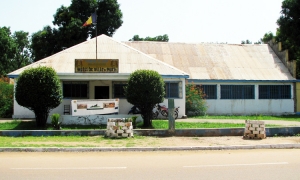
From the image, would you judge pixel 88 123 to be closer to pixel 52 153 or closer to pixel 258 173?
pixel 52 153

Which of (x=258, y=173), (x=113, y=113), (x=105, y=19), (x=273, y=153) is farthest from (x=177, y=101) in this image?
(x=105, y=19)

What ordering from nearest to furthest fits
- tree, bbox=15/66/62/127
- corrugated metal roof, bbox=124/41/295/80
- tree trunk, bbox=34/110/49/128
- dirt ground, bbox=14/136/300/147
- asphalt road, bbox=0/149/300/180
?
asphalt road, bbox=0/149/300/180 < dirt ground, bbox=14/136/300/147 < tree, bbox=15/66/62/127 < tree trunk, bbox=34/110/49/128 < corrugated metal roof, bbox=124/41/295/80

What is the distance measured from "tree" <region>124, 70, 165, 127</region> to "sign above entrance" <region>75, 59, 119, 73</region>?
2.18 meters

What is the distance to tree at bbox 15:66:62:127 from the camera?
1709cm

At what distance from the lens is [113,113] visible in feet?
63.5

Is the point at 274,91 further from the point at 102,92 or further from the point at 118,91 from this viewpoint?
the point at 102,92

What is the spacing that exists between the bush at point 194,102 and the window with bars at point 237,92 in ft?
7.57

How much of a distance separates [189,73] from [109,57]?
21.9 feet

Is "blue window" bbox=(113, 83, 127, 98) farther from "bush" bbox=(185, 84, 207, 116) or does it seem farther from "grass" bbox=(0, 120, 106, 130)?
"bush" bbox=(185, 84, 207, 116)

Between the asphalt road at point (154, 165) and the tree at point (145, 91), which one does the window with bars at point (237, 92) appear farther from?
the asphalt road at point (154, 165)

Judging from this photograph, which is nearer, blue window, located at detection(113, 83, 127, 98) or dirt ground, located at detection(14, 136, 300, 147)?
dirt ground, located at detection(14, 136, 300, 147)

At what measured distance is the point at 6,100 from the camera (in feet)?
75.0

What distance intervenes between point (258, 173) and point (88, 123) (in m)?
12.7

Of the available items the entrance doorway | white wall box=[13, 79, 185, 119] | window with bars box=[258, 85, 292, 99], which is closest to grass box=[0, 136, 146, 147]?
white wall box=[13, 79, 185, 119]
